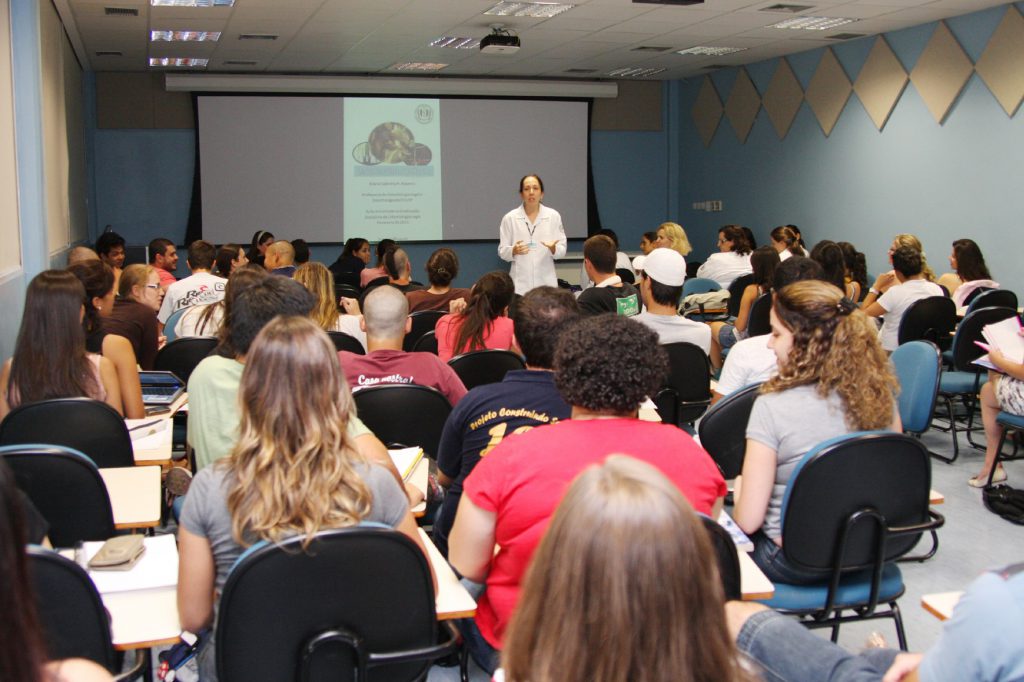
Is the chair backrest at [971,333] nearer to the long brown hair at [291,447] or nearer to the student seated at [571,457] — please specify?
the student seated at [571,457]

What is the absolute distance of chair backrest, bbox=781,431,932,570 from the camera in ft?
7.67

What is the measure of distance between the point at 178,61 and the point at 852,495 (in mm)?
9930

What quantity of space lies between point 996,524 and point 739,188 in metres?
7.89

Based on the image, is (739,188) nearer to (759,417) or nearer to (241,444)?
(759,417)

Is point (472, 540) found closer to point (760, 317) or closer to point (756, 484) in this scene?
point (756, 484)

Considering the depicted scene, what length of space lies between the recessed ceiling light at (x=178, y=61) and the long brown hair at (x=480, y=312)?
733 cm

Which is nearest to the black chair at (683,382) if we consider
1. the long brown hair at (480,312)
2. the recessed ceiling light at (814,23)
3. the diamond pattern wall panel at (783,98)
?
the long brown hair at (480,312)

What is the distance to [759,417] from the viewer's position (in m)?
2.51

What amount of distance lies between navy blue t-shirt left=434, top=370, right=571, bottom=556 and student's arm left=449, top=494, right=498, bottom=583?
0.47m

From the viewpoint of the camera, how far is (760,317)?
18.9 feet

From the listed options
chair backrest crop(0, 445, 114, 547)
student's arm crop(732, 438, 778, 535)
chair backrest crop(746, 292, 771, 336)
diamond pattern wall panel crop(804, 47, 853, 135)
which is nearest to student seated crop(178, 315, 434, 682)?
chair backrest crop(0, 445, 114, 547)

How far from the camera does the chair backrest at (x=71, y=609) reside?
1678mm

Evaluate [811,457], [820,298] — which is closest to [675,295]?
[820,298]

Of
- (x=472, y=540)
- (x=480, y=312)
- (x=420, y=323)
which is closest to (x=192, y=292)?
(x=420, y=323)
